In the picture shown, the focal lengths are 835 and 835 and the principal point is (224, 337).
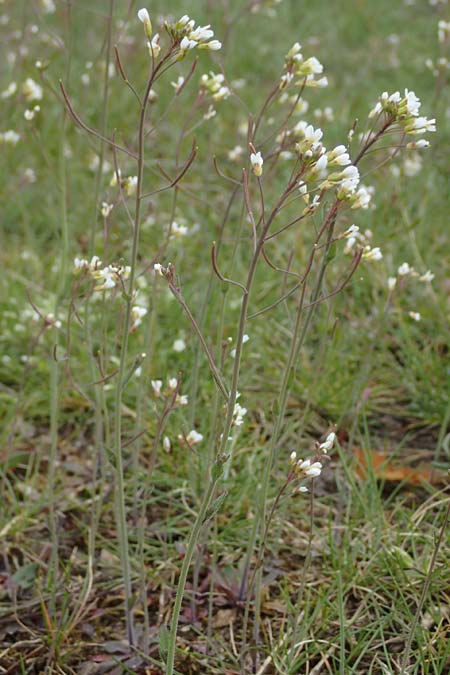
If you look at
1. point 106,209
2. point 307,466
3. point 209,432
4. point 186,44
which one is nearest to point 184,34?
point 186,44

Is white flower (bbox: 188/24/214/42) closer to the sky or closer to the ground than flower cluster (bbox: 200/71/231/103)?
closer to the ground

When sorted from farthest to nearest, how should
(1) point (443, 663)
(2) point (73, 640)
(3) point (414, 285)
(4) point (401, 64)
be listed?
(4) point (401, 64), (3) point (414, 285), (2) point (73, 640), (1) point (443, 663)

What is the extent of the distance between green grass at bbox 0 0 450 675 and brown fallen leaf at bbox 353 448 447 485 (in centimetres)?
4

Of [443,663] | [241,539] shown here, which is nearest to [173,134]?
[241,539]

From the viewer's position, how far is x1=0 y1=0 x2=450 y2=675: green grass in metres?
1.94

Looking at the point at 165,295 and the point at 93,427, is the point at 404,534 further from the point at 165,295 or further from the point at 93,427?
the point at 165,295

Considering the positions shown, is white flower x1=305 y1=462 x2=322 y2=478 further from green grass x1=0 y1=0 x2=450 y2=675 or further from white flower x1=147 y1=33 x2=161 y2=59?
white flower x1=147 y1=33 x2=161 y2=59

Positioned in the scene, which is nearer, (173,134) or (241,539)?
(241,539)

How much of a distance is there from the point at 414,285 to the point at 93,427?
1313mm

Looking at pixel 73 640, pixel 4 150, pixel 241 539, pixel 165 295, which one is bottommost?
pixel 73 640

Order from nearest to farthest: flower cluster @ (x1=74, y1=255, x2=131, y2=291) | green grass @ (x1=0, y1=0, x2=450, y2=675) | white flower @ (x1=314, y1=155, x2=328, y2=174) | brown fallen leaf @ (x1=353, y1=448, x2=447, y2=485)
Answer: white flower @ (x1=314, y1=155, x2=328, y2=174) → flower cluster @ (x1=74, y1=255, x2=131, y2=291) → green grass @ (x1=0, y1=0, x2=450, y2=675) → brown fallen leaf @ (x1=353, y1=448, x2=447, y2=485)

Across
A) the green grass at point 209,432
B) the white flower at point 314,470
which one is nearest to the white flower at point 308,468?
the white flower at point 314,470

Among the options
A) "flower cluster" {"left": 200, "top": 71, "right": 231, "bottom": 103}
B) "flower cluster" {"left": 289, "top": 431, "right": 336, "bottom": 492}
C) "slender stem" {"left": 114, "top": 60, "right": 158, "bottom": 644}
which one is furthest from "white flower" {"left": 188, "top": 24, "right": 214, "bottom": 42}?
"flower cluster" {"left": 289, "top": 431, "right": 336, "bottom": 492}

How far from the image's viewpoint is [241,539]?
2234 mm
